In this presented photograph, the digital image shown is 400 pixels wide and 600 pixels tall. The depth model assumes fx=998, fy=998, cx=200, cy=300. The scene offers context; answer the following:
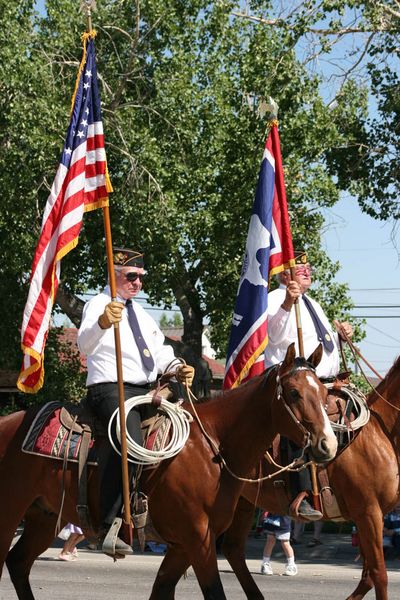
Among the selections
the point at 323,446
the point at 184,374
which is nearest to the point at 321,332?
the point at 184,374

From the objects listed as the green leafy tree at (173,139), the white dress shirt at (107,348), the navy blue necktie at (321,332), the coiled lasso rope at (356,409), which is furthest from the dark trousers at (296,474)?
the green leafy tree at (173,139)

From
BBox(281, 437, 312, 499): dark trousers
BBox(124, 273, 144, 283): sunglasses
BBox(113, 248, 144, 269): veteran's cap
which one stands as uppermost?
BBox(113, 248, 144, 269): veteran's cap

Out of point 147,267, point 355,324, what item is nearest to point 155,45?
point 147,267

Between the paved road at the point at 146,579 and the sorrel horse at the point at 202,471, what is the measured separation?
7.89ft

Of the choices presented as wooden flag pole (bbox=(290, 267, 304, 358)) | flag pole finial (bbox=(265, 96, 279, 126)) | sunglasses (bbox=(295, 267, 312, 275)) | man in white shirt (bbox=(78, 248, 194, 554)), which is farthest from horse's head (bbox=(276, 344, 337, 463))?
flag pole finial (bbox=(265, 96, 279, 126))

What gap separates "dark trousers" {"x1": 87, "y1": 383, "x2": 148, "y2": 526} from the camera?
7598 millimetres

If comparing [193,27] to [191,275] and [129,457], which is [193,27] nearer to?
[191,275]

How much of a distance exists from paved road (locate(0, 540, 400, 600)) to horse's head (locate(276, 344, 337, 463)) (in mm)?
3691

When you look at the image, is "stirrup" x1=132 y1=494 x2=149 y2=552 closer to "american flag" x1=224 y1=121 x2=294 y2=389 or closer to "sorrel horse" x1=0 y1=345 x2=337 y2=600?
"sorrel horse" x1=0 y1=345 x2=337 y2=600

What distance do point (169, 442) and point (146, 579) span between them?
16.2ft

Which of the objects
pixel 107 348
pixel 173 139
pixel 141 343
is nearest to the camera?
pixel 107 348

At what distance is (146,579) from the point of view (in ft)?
39.4

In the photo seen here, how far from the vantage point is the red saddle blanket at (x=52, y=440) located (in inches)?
312

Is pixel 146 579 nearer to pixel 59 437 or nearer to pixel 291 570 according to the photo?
pixel 291 570
